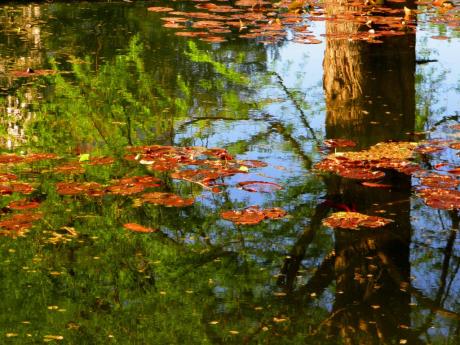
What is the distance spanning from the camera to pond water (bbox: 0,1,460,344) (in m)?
3.59

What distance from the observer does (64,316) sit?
3541 mm

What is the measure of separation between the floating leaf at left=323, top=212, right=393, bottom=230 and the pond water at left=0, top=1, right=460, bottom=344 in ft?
0.08

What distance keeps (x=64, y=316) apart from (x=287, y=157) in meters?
2.41

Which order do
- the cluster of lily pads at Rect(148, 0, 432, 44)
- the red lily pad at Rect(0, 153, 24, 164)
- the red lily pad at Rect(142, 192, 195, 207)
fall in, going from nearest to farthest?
the red lily pad at Rect(142, 192, 195, 207) < the red lily pad at Rect(0, 153, 24, 164) < the cluster of lily pads at Rect(148, 0, 432, 44)

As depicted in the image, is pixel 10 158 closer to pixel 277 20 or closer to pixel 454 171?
pixel 454 171

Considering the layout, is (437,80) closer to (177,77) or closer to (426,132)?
(426,132)

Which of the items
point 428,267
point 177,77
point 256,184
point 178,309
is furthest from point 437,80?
point 178,309

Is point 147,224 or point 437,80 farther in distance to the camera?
point 437,80

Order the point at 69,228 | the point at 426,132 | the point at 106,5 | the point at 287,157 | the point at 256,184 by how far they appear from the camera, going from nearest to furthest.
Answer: the point at 69,228 → the point at 256,184 → the point at 287,157 → the point at 426,132 → the point at 106,5

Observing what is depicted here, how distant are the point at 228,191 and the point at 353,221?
A: 0.78 m

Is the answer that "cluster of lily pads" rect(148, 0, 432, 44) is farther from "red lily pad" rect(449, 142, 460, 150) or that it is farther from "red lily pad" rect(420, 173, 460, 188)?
"red lily pad" rect(420, 173, 460, 188)

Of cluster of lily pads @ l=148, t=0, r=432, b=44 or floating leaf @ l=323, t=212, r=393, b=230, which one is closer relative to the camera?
floating leaf @ l=323, t=212, r=393, b=230

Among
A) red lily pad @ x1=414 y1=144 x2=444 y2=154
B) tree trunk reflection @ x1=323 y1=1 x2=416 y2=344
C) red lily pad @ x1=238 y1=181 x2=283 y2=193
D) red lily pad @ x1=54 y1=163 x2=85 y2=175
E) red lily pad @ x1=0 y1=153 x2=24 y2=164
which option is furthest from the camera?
red lily pad @ x1=414 y1=144 x2=444 y2=154

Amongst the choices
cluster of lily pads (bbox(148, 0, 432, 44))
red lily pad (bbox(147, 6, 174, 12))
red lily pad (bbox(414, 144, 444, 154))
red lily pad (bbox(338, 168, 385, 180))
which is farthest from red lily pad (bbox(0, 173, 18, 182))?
red lily pad (bbox(147, 6, 174, 12))
